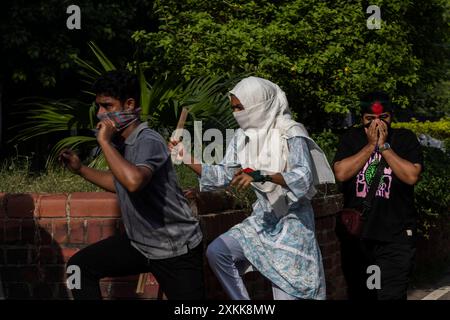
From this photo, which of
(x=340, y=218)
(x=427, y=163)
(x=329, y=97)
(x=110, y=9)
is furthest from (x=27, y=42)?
(x=340, y=218)

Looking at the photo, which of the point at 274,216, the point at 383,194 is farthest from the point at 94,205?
the point at 383,194

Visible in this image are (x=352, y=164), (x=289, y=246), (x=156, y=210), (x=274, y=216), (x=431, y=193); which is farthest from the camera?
(x=431, y=193)

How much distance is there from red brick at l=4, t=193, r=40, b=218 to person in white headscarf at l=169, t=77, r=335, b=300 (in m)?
1.71

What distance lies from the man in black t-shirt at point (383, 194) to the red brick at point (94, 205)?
155 centimetres

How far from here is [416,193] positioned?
11.0 m

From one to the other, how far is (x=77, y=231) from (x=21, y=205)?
1.52 ft

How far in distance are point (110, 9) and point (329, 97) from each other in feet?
19.9

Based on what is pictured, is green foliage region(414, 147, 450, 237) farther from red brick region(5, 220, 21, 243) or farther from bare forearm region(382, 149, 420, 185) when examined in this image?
red brick region(5, 220, 21, 243)

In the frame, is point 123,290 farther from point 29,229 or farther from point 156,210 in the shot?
point 156,210

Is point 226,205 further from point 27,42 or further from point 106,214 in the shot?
point 27,42

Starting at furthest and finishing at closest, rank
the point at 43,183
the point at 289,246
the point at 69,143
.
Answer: the point at 69,143 → the point at 43,183 → the point at 289,246

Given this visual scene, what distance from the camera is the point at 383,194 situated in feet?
21.8

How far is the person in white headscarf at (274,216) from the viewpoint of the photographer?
596 cm

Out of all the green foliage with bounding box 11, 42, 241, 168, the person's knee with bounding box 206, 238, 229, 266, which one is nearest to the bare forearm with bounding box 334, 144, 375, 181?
the person's knee with bounding box 206, 238, 229, 266
